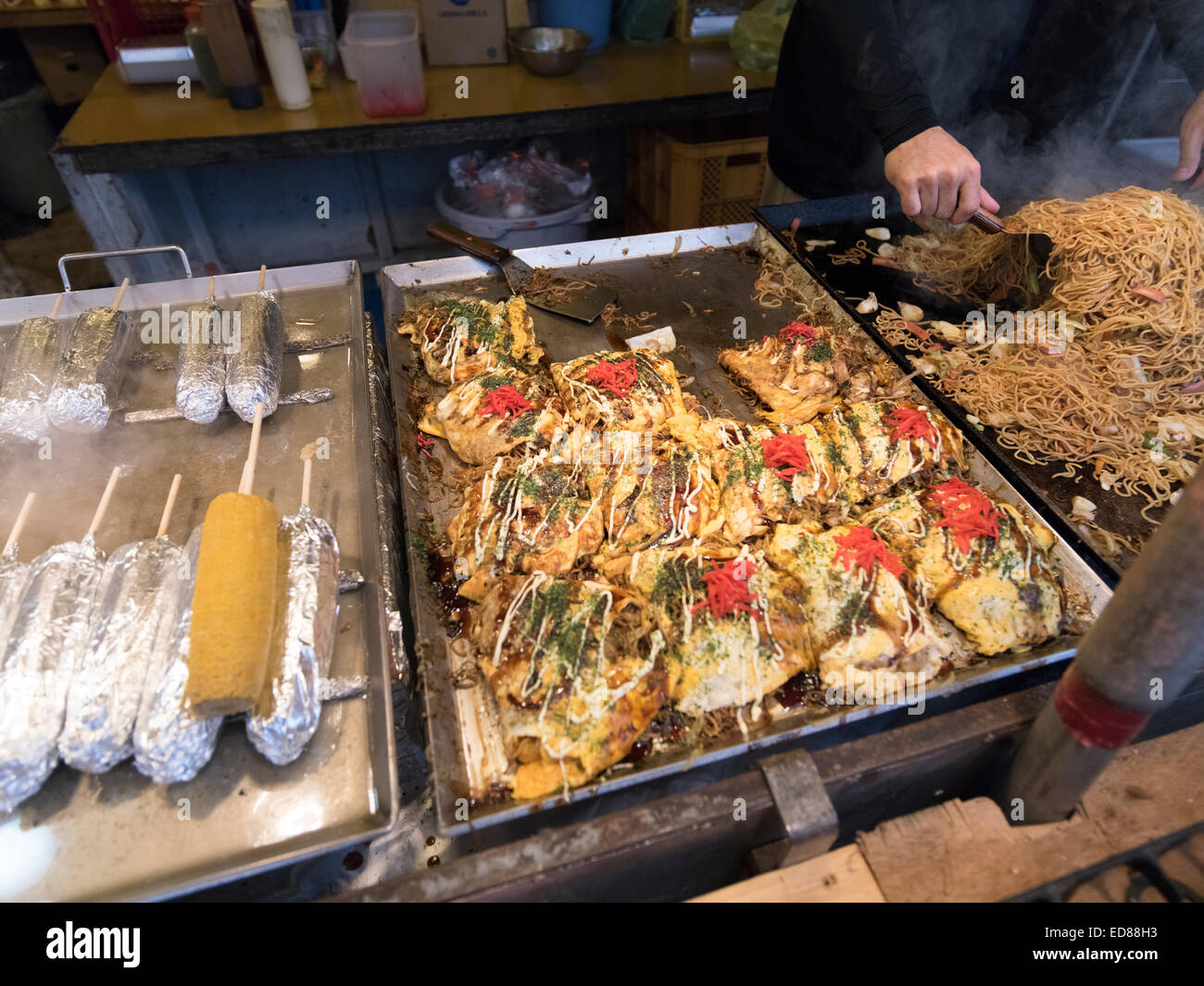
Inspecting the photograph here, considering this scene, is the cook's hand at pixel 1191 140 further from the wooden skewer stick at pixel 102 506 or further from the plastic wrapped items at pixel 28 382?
the plastic wrapped items at pixel 28 382

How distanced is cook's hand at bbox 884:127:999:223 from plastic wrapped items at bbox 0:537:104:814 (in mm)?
4205

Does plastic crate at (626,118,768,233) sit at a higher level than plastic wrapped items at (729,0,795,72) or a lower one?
Answer: lower

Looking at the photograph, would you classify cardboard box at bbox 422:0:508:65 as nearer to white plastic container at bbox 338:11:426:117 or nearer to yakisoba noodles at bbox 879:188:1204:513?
white plastic container at bbox 338:11:426:117

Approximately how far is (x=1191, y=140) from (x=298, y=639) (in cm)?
542

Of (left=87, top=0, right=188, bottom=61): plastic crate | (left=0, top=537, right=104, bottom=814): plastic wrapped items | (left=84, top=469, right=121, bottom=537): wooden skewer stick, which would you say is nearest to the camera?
(left=0, top=537, right=104, bottom=814): plastic wrapped items

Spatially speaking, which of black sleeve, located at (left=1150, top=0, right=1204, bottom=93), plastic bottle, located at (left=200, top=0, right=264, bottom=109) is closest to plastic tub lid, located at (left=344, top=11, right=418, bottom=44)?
plastic bottle, located at (left=200, top=0, right=264, bottom=109)

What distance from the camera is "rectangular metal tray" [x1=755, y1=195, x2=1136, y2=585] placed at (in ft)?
9.46

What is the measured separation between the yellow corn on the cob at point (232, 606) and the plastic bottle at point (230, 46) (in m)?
4.85

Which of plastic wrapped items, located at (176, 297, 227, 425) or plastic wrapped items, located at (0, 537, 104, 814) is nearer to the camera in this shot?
plastic wrapped items, located at (0, 537, 104, 814)

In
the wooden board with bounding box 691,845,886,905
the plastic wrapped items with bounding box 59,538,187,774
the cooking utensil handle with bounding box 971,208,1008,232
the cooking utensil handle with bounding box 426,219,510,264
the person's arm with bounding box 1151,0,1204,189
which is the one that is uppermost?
the person's arm with bounding box 1151,0,1204,189

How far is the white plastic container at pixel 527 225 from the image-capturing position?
18.9ft

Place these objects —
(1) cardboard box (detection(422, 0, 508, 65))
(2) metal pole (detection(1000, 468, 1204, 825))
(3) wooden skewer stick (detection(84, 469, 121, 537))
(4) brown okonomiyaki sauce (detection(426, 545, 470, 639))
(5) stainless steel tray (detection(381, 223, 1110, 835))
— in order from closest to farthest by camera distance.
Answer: (2) metal pole (detection(1000, 468, 1204, 825)) < (5) stainless steel tray (detection(381, 223, 1110, 835)) < (3) wooden skewer stick (detection(84, 469, 121, 537)) < (4) brown okonomiyaki sauce (detection(426, 545, 470, 639)) < (1) cardboard box (detection(422, 0, 508, 65))
